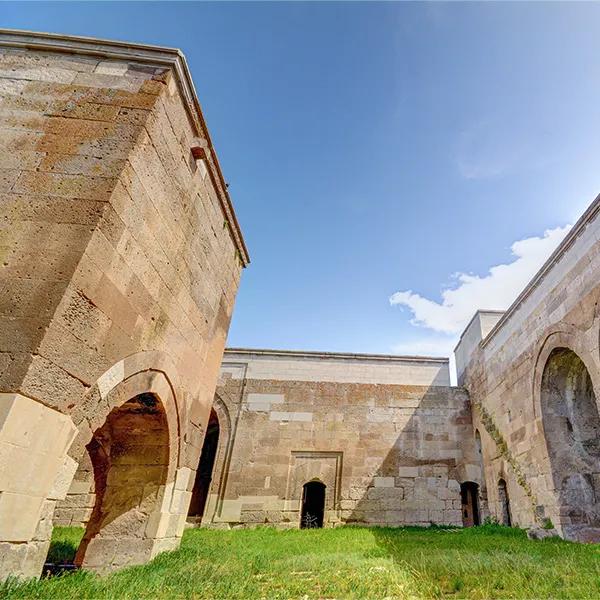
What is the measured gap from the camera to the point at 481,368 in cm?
1171

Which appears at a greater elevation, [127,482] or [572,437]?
[572,437]

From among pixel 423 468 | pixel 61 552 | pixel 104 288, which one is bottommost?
pixel 61 552

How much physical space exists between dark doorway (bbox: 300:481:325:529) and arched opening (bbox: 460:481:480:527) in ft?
13.5

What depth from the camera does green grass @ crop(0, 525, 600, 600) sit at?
10.6 feet

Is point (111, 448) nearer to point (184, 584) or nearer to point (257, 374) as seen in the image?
point (184, 584)

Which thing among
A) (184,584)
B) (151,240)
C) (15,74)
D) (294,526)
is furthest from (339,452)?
(15,74)

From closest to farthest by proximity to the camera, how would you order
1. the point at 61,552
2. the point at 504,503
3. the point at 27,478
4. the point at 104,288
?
the point at 27,478
the point at 104,288
the point at 61,552
the point at 504,503

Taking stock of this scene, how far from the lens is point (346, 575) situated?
4.04 m

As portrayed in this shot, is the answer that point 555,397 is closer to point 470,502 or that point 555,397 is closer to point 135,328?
point 470,502

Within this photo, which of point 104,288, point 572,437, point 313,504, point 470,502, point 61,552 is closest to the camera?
point 104,288

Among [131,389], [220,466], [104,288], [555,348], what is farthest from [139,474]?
[555,348]

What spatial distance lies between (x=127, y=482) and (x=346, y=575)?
2832mm

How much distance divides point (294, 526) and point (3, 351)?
10.1m

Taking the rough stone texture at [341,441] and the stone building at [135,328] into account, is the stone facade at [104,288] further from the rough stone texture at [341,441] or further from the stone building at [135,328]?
the rough stone texture at [341,441]
